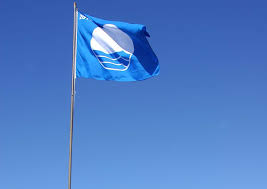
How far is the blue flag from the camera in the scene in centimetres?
2322

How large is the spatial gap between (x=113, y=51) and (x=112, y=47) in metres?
0.21

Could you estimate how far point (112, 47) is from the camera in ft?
79.5

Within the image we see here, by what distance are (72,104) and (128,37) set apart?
557 centimetres

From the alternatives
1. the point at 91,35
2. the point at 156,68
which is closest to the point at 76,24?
the point at 91,35

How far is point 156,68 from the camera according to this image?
2431cm

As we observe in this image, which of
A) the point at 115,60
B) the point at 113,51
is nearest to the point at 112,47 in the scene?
the point at 113,51

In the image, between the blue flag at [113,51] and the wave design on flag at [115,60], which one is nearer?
the blue flag at [113,51]

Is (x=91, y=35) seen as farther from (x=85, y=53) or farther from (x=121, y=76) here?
(x=121, y=76)

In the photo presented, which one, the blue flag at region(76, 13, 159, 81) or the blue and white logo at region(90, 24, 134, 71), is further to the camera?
the blue and white logo at region(90, 24, 134, 71)

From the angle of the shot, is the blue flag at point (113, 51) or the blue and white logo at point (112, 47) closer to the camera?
the blue flag at point (113, 51)

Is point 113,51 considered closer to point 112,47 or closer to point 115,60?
point 112,47

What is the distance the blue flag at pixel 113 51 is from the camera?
23.2m

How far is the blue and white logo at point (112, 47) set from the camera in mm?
23594

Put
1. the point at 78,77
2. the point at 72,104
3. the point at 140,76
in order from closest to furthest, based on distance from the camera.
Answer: the point at 72,104 → the point at 78,77 → the point at 140,76
